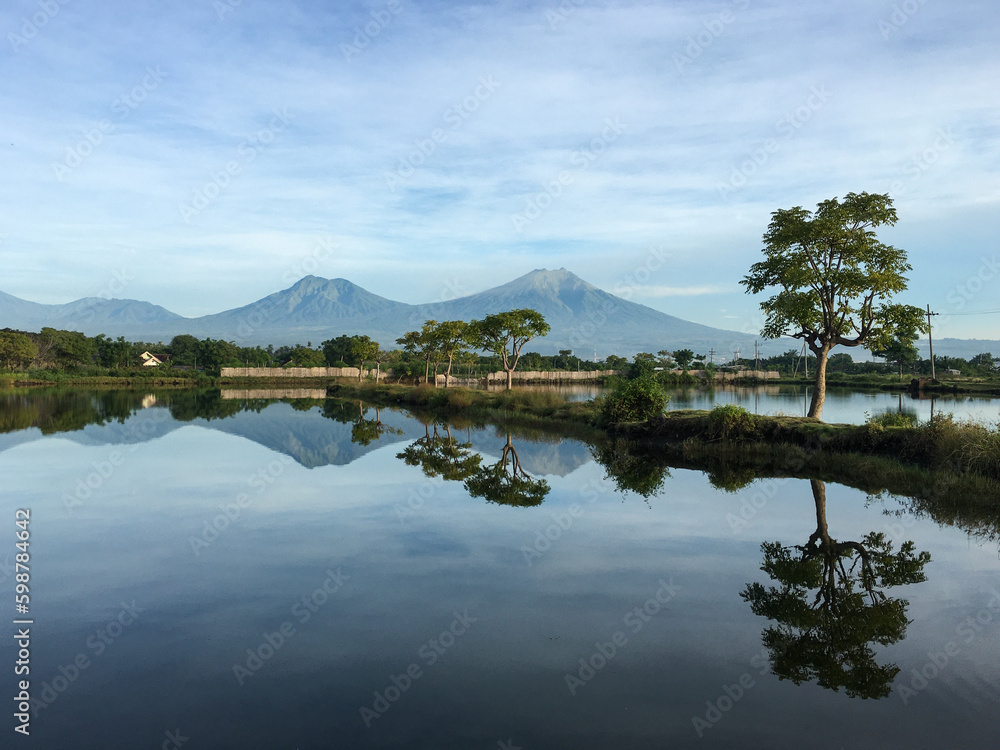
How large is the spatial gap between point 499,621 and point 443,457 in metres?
11.4

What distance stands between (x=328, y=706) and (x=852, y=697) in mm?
4012

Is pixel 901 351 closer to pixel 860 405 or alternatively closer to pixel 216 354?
pixel 860 405

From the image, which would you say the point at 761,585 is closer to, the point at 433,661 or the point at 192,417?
the point at 433,661

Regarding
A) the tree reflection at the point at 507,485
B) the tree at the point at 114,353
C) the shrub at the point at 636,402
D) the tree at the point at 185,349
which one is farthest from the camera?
the tree at the point at 185,349

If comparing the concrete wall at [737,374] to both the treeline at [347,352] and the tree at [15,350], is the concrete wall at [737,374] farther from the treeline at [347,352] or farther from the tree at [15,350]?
the tree at [15,350]

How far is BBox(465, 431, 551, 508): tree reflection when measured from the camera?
40.0 feet

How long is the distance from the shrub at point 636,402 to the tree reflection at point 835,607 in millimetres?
11335

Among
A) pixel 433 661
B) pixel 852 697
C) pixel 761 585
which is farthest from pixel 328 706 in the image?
pixel 761 585

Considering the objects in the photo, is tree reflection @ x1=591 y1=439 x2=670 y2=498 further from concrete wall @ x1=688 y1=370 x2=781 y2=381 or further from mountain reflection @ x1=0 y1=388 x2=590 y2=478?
concrete wall @ x1=688 y1=370 x2=781 y2=381

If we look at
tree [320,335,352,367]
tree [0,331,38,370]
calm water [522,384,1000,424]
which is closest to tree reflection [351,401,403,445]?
calm water [522,384,1000,424]

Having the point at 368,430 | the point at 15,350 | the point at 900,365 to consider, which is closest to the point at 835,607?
the point at 368,430

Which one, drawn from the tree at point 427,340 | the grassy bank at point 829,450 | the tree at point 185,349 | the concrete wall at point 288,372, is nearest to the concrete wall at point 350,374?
the concrete wall at point 288,372

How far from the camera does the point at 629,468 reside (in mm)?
15398

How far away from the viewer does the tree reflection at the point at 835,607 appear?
537cm
